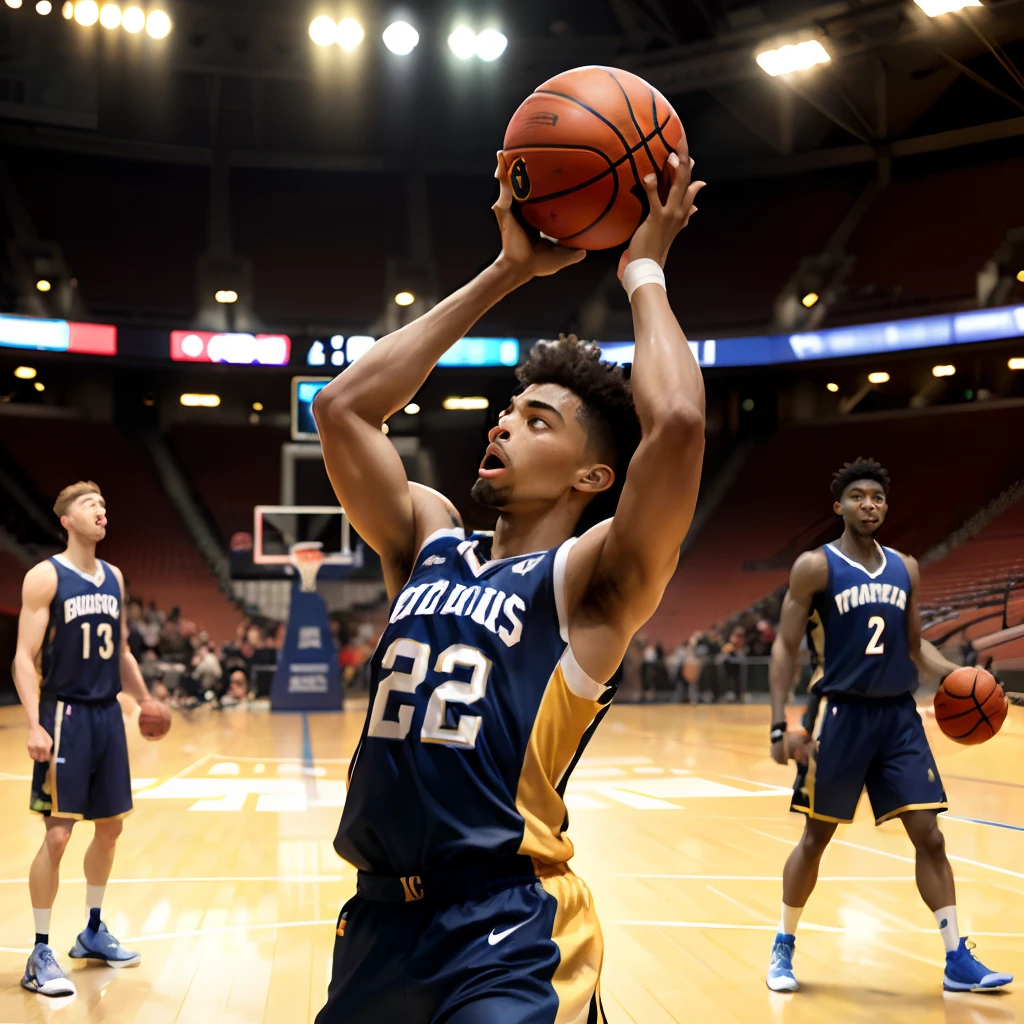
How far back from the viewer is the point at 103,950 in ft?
14.8

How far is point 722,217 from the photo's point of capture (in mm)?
22031

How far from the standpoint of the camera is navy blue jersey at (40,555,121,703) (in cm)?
466

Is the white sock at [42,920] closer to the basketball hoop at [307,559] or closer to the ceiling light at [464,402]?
the basketball hoop at [307,559]

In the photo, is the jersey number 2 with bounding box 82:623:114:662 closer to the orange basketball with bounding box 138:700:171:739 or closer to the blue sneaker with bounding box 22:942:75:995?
the orange basketball with bounding box 138:700:171:739

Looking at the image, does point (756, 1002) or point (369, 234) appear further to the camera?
point (369, 234)

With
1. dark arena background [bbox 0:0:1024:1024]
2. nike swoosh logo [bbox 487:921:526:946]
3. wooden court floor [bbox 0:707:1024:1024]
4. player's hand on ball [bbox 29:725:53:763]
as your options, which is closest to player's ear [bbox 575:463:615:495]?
nike swoosh logo [bbox 487:921:526:946]

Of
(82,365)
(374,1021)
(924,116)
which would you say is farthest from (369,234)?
(374,1021)

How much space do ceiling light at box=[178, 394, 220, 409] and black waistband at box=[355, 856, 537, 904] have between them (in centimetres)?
2070

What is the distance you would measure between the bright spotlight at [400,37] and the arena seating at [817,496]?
960 centimetres

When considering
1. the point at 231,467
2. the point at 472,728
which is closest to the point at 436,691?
the point at 472,728

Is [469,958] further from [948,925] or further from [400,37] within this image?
[400,37]

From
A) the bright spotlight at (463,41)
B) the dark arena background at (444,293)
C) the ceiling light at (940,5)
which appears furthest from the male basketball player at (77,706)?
the bright spotlight at (463,41)

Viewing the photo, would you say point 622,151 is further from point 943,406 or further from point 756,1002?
point 943,406

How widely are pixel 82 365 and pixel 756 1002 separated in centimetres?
1924
